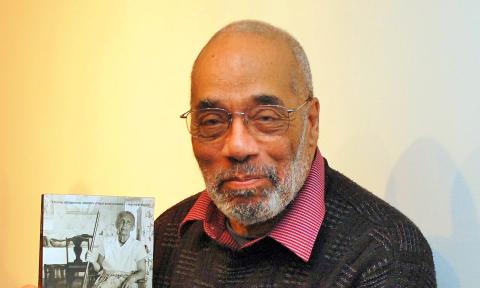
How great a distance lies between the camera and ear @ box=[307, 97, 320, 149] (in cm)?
120

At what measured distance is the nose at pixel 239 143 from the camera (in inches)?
→ 43.0

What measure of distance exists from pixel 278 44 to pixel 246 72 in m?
0.09

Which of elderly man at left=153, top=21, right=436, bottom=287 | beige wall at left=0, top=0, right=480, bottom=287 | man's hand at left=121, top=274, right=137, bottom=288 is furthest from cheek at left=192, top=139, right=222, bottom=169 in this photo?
beige wall at left=0, top=0, right=480, bottom=287

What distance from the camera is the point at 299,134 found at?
115 centimetres

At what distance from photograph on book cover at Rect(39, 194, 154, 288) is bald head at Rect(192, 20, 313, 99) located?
283 mm

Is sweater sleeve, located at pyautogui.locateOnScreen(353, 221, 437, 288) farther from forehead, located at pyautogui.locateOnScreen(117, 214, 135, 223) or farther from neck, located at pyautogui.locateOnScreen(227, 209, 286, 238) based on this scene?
forehead, located at pyautogui.locateOnScreen(117, 214, 135, 223)

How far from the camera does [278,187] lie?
112 cm

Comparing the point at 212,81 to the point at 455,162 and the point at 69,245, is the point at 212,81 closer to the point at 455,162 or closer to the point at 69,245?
the point at 69,245

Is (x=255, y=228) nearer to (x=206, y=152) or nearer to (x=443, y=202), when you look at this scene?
(x=206, y=152)

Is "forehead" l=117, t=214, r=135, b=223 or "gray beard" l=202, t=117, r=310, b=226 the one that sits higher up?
"gray beard" l=202, t=117, r=310, b=226

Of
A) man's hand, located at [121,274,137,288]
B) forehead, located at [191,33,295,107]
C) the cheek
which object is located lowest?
man's hand, located at [121,274,137,288]

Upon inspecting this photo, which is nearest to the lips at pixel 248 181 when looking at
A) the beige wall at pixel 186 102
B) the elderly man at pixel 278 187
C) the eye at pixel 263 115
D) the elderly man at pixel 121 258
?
the elderly man at pixel 278 187

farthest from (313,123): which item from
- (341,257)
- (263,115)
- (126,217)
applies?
(126,217)

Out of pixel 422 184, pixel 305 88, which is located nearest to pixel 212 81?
pixel 305 88
